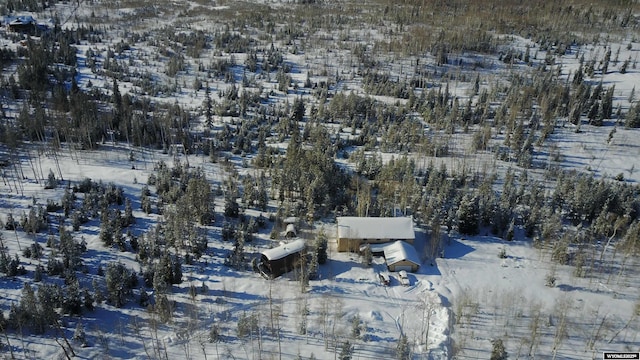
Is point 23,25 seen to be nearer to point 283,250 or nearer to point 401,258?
point 283,250

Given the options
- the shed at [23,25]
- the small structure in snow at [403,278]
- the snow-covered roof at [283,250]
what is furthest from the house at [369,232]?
the shed at [23,25]

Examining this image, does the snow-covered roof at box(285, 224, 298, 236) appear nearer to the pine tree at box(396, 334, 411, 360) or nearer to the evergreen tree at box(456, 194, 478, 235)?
the pine tree at box(396, 334, 411, 360)

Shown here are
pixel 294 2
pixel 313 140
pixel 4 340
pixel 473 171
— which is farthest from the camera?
pixel 294 2

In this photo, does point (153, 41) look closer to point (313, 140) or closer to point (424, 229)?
point (313, 140)

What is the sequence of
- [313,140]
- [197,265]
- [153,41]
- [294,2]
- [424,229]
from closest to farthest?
[197,265]
[424,229]
[313,140]
[153,41]
[294,2]

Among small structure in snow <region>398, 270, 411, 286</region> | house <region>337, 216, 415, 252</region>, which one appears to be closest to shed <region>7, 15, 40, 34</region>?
house <region>337, 216, 415, 252</region>

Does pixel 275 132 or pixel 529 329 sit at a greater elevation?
pixel 275 132

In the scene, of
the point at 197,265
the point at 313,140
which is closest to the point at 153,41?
the point at 313,140

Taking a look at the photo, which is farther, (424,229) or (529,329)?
(424,229)
